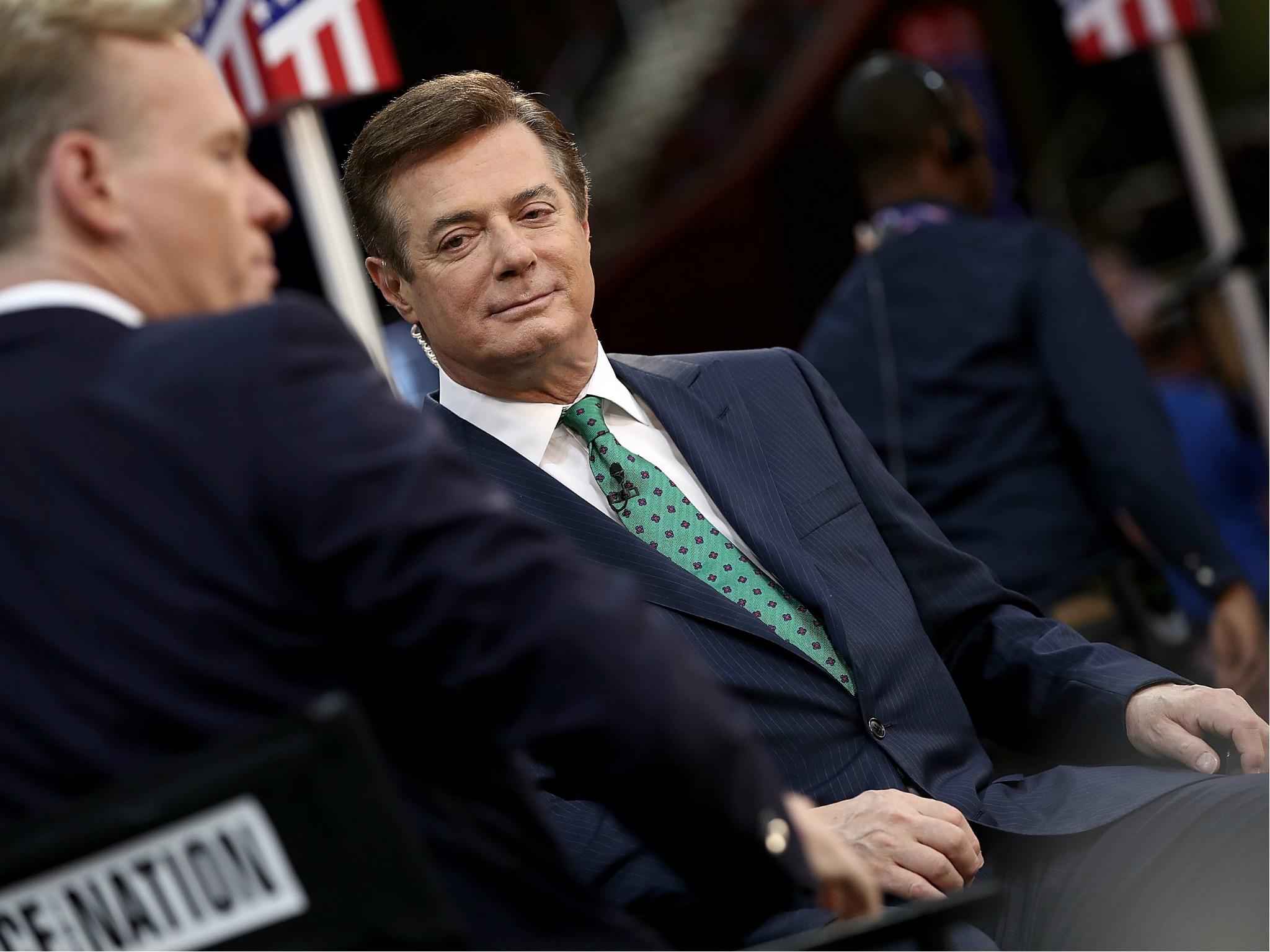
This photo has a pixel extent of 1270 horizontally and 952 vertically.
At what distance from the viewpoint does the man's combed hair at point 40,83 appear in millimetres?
1118

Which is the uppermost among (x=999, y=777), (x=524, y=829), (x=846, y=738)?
(x=524, y=829)

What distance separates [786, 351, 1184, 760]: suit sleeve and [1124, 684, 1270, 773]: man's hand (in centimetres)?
4

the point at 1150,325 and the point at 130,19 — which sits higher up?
the point at 130,19

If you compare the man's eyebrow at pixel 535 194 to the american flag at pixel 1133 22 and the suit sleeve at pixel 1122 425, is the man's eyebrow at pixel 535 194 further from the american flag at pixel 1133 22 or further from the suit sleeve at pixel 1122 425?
the american flag at pixel 1133 22

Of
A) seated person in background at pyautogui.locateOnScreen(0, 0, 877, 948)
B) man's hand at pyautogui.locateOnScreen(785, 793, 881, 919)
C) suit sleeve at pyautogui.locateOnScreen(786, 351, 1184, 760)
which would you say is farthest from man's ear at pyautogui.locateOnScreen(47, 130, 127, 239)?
suit sleeve at pyautogui.locateOnScreen(786, 351, 1184, 760)

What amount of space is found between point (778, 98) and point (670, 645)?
7193mm

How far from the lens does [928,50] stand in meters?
7.78

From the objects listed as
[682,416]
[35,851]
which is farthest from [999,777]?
[35,851]

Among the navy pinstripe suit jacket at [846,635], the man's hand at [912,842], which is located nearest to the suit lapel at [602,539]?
the navy pinstripe suit jacket at [846,635]

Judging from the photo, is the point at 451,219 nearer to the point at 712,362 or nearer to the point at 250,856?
the point at 712,362

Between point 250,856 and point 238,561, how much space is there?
8.3 inches

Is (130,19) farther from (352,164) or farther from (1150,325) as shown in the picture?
(1150,325)

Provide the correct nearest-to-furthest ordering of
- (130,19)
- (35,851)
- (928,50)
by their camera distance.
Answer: (35,851) → (130,19) → (928,50)

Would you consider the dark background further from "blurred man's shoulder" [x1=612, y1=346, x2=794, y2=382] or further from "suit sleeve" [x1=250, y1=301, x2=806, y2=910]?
"suit sleeve" [x1=250, y1=301, x2=806, y2=910]
